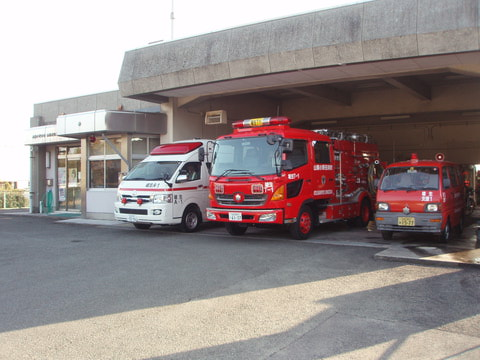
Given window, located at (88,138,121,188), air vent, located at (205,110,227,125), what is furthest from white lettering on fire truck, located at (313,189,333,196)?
window, located at (88,138,121,188)

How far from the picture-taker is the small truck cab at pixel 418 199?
409 inches

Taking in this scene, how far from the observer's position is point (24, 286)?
24.1 ft

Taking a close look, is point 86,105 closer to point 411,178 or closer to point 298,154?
point 298,154

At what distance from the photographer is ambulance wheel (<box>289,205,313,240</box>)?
11.8m

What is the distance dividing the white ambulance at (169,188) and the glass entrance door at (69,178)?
8.67 metres

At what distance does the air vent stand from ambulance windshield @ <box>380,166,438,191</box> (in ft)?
27.3

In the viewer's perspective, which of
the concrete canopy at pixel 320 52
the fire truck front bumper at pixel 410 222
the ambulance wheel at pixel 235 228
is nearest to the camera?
the fire truck front bumper at pixel 410 222

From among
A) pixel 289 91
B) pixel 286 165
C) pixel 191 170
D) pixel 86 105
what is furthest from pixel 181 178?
pixel 86 105

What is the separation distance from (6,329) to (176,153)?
9275 millimetres

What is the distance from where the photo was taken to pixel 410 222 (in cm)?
1050

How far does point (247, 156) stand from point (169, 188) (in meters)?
2.70

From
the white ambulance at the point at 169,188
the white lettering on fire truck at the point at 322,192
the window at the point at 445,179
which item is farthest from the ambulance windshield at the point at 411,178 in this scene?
the white ambulance at the point at 169,188

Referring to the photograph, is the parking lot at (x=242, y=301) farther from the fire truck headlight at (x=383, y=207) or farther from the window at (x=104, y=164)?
the window at (x=104, y=164)

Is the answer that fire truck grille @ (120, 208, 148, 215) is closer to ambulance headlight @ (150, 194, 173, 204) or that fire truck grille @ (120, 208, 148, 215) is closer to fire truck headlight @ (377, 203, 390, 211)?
ambulance headlight @ (150, 194, 173, 204)
